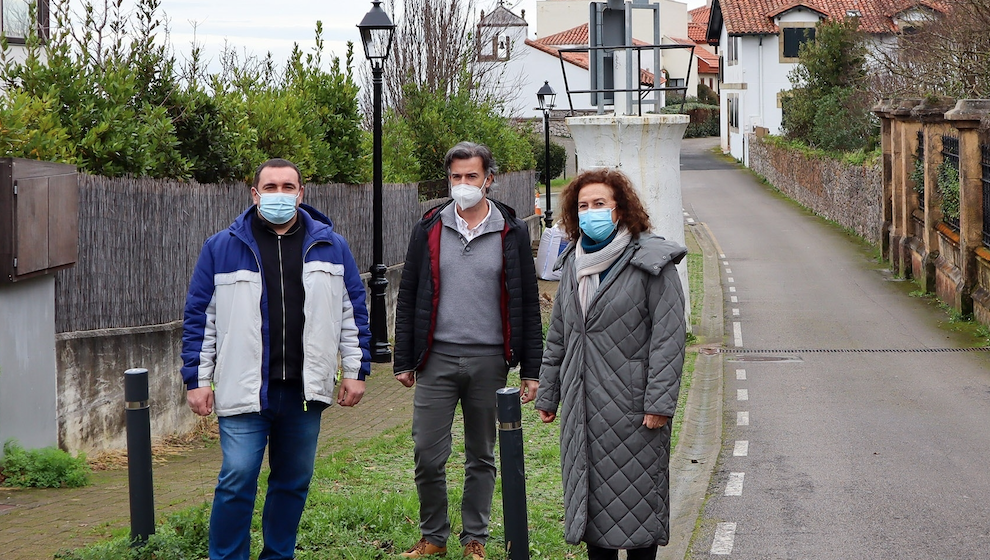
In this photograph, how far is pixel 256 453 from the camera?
5.05 m

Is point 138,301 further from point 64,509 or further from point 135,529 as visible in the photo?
point 135,529

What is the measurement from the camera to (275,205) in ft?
16.7

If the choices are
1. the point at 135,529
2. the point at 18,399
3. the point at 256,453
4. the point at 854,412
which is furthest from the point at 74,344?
the point at 854,412

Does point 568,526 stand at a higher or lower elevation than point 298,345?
lower

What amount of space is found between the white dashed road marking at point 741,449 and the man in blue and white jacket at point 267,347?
16.1 ft

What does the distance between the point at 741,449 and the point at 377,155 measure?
6178mm

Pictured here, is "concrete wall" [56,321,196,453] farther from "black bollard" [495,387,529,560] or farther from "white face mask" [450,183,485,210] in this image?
"black bollard" [495,387,529,560]

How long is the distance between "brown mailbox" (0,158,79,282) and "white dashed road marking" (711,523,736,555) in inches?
184

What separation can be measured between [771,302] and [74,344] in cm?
1412

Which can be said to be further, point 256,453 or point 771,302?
point 771,302

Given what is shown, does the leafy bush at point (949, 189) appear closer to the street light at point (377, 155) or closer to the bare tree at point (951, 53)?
the bare tree at point (951, 53)

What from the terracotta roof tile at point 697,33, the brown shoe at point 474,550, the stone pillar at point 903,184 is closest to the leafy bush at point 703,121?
the terracotta roof tile at point 697,33

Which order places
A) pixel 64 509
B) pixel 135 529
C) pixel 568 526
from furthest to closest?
pixel 64 509 < pixel 135 529 < pixel 568 526

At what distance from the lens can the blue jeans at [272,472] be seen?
16.4 ft
